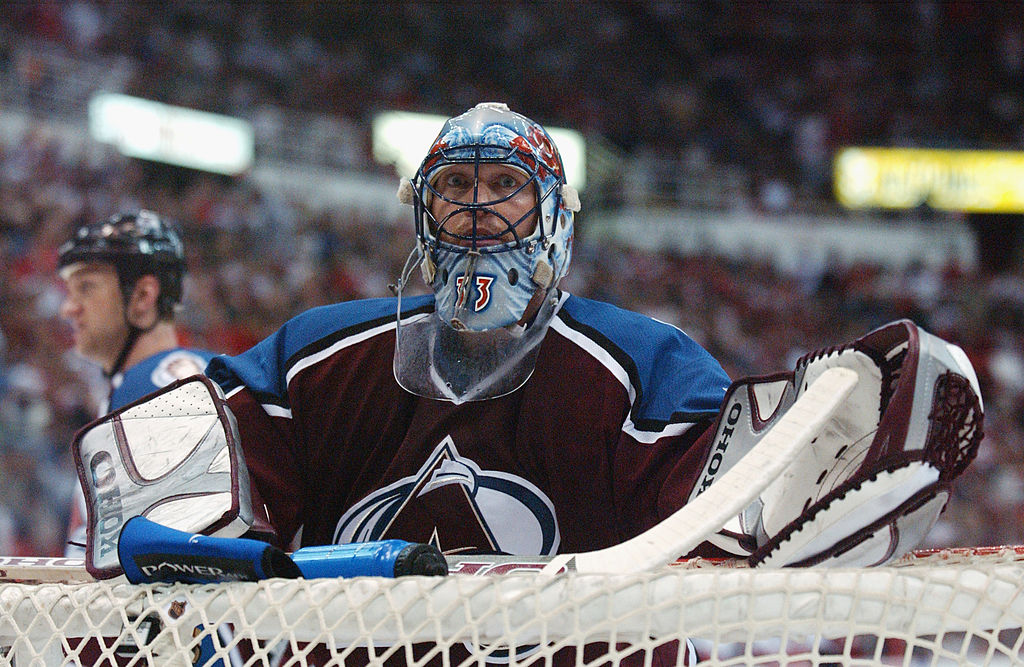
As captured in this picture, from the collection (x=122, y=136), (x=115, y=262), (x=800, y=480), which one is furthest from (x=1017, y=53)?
(x=800, y=480)

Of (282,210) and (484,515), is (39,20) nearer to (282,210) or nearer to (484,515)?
(282,210)

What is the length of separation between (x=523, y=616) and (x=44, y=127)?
858 centimetres

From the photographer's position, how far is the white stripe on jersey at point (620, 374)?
1.68 metres

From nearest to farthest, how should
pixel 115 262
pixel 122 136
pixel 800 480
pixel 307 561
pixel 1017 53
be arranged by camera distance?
1. pixel 307 561
2. pixel 800 480
3. pixel 115 262
4. pixel 122 136
5. pixel 1017 53

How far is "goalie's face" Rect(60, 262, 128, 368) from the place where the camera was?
3.11 meters

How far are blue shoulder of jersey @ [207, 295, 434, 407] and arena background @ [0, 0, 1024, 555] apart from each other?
365 cm

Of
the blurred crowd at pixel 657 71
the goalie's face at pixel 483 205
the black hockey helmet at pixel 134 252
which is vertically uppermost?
the blurred crowd at pixel 657 71

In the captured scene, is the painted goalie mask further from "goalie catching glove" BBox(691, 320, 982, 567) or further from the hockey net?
the hockey net

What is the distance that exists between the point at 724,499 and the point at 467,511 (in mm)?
718

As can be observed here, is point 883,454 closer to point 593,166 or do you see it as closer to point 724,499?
point 724,499

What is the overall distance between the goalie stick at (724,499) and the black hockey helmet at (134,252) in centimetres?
211

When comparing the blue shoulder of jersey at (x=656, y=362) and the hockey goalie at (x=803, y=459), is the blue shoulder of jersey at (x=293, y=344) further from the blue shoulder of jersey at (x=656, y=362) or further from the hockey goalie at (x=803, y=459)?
the blue shoulder of jersey at (x=656, y=362)

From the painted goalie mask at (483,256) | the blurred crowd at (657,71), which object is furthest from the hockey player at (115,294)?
the blurred crowd at (657,71)

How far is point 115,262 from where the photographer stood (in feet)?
10.2
